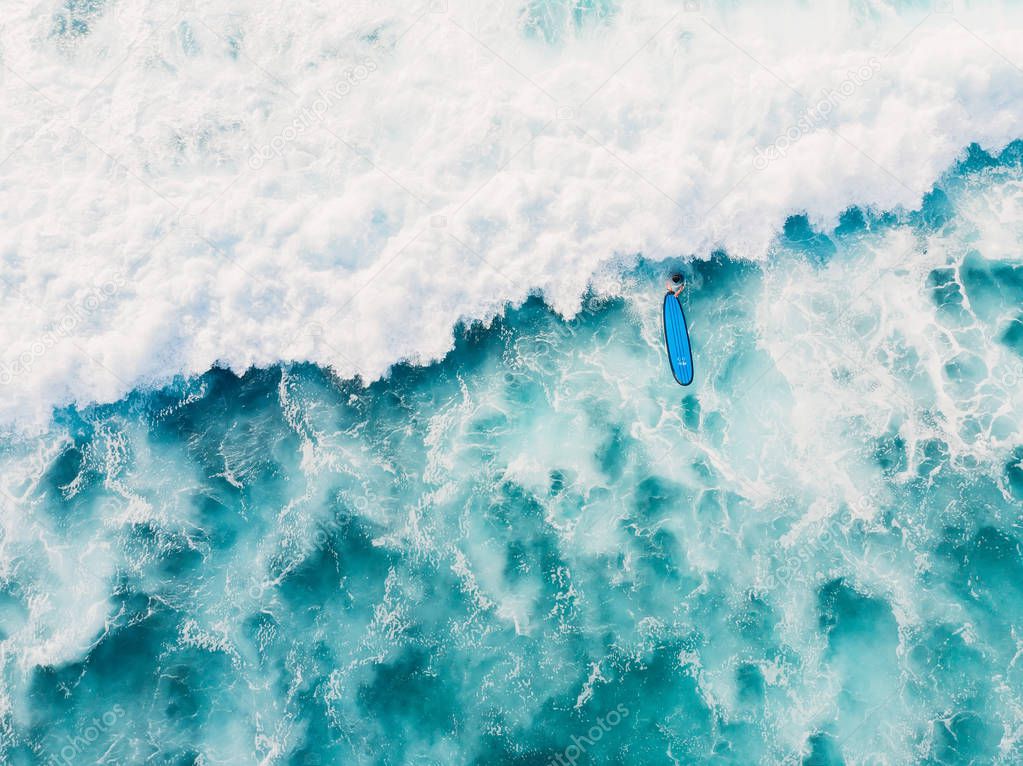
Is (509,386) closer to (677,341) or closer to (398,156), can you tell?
(677,341)

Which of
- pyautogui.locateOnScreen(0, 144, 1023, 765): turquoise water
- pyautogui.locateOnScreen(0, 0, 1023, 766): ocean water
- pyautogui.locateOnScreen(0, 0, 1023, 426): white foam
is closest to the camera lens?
pyautogui.locateOnScreen(0, 144, 1023, 765): turquoise water

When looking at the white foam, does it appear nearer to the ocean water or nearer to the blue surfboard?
the ocean water

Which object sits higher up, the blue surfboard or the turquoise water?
the blue surfboard

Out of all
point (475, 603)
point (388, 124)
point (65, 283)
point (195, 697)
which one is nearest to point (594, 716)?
point (475, 603)

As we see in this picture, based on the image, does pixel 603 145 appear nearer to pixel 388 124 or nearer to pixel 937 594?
pixel 388 124

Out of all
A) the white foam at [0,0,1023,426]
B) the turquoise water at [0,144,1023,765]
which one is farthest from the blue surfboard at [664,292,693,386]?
the white foam at [0,0,1023,426]

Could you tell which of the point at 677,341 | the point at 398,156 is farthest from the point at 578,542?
the point at 398,156
